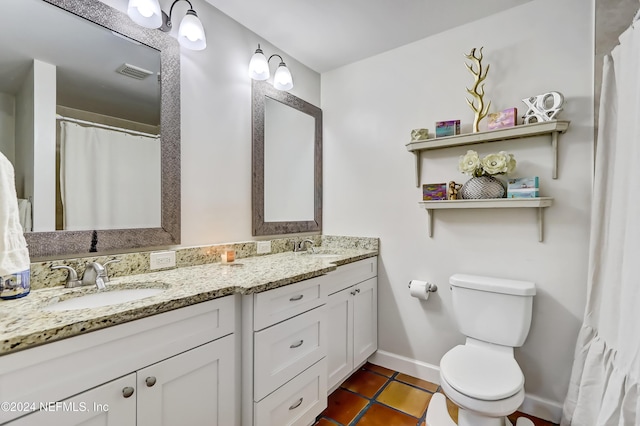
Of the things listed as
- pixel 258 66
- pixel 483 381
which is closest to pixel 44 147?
pixel 258 66

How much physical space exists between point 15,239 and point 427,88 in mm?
2314

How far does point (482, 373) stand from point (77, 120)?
A: 85.9 inches

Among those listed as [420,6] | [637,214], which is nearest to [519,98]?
[420,6]

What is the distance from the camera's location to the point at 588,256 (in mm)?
1581

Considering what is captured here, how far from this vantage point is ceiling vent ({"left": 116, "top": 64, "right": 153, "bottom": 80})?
4.68ft

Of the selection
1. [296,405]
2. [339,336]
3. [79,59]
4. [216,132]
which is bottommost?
[296,405]

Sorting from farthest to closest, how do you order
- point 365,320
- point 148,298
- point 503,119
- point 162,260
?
1. point 365,320
2. point 503,119
3. point 162,260
4. point 148,298

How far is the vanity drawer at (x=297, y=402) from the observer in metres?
1.28

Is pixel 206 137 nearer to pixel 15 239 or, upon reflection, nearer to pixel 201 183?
pixel 201 183

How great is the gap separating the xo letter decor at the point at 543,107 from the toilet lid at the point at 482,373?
1304 millimetres

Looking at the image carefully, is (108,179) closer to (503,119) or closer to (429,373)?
(503,119)

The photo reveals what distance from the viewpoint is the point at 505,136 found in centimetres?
169

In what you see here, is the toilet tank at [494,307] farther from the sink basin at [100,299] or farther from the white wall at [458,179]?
the sink basin at [100,299]

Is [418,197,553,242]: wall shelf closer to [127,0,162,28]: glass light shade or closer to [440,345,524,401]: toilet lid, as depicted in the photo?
[440,345,524,401]: toilet lid
